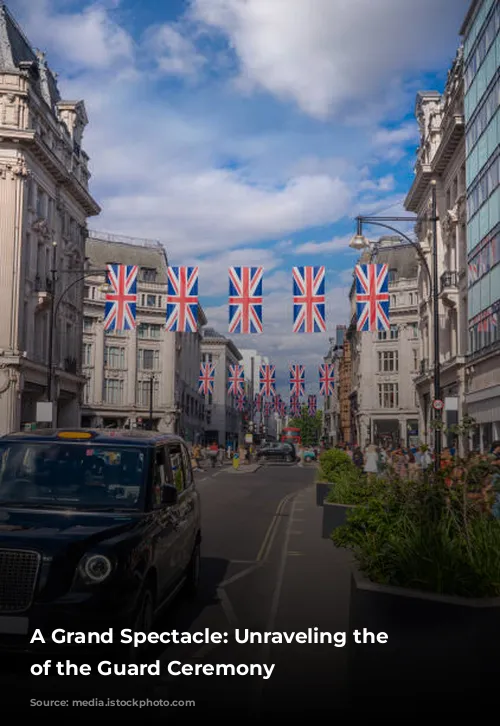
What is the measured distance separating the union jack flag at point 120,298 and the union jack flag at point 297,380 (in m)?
28.4

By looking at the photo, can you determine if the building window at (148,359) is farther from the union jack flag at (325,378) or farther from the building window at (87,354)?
the union jack flag at (325,378)

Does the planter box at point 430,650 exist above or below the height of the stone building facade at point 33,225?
below

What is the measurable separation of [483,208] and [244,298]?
12.0 m

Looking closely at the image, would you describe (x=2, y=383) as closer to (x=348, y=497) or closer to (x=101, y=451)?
(x=348, y=497)

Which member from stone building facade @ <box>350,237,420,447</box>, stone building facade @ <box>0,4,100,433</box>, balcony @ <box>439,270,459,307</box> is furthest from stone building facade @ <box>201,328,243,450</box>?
balcony @ <box>439,270,459,307</box>

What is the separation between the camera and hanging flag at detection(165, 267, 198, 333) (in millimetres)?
29359

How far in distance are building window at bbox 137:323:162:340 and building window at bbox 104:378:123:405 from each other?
5456mm

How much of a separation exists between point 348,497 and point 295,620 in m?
5.44

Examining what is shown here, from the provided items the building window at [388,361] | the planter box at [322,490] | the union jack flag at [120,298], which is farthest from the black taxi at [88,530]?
the building window at [388,361]

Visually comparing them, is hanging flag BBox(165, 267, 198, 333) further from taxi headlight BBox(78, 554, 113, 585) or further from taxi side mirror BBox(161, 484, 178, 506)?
taxi headlight BBox(78, 554, 113, 585)

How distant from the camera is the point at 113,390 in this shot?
77.9 meters

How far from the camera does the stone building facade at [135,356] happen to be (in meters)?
76.5

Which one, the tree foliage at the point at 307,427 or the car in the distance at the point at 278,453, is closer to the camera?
the car in the distance at the point at 278,453

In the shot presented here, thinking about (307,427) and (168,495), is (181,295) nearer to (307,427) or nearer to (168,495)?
(168,495)
